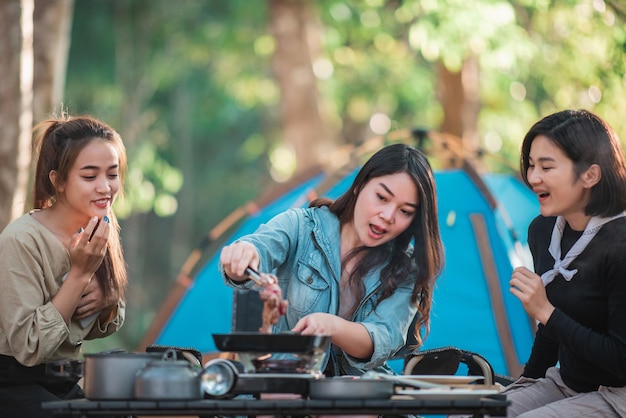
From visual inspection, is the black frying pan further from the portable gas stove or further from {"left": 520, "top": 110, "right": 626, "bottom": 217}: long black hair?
{"left": 520, "top": 110, "right": 626, "bottom": 217}: long black hair

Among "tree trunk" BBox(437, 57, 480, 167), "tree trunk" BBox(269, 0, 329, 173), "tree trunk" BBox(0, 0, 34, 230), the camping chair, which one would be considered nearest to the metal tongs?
the camping chair

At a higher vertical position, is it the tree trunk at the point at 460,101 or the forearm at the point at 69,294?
the tree trunk at the point at 460,101

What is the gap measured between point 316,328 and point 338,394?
1.78 ft

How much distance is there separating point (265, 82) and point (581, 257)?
14734 millimetres

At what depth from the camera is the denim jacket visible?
3344mm

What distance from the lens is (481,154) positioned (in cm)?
704

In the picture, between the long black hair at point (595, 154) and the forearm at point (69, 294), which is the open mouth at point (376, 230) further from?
the forearm at point (69, 294)

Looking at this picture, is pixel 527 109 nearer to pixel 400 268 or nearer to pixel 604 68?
pixel 604 68

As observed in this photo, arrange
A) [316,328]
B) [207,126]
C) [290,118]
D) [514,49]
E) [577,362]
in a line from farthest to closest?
[207,126]
[290,118]
[514,49]
[577,362]
[316,328]

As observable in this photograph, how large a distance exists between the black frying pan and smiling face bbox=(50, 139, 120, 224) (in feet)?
3.40

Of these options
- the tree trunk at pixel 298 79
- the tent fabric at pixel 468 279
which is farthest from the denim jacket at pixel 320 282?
the tree trunk at pixel 298 79

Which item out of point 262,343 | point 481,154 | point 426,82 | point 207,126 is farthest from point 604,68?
point 207,126

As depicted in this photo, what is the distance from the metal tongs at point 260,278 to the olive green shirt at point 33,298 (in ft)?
2.14

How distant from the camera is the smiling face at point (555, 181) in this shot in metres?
3.25
